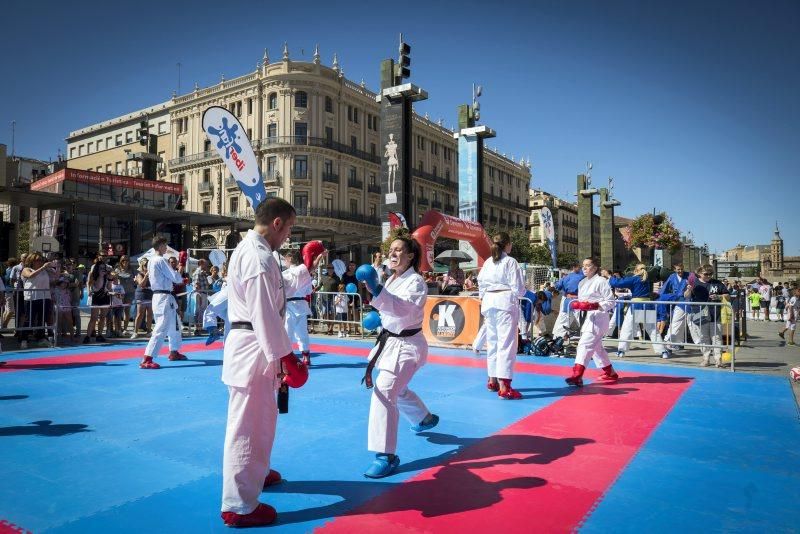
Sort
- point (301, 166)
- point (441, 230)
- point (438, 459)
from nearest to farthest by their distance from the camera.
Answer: point (438, 459)
point (441, 230)
point (301, 166)

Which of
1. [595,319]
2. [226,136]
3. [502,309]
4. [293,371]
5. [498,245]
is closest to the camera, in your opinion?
[293,371]

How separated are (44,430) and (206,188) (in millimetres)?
44751

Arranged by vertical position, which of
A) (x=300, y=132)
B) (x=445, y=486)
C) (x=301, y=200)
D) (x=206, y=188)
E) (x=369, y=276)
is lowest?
(x=445, y=486)

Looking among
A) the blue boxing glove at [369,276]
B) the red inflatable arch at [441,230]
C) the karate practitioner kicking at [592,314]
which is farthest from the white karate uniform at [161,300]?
the red inflatable arch at [441,230]

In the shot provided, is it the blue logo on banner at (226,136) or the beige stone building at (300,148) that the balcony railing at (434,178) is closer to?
the beige stone building at (300,148)

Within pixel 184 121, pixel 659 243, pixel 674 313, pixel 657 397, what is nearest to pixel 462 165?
pixel 659 243

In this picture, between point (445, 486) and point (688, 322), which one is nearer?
point (445, 486)

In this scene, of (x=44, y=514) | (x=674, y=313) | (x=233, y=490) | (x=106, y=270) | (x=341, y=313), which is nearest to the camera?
(x=233, y=490)

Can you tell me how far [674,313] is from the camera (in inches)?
386

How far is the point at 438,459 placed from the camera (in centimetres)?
409

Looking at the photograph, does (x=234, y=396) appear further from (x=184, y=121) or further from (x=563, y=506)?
(x=184, y=121)

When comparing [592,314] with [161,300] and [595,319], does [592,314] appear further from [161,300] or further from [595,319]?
[161,300]

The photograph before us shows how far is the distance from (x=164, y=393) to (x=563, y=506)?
5.15m

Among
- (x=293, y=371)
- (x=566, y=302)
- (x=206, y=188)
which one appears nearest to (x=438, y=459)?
(x=293, y=371)
